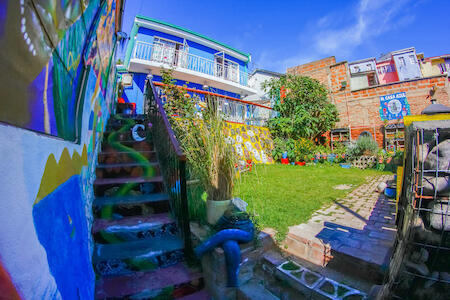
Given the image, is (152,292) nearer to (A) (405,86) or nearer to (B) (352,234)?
(B) (352,234)

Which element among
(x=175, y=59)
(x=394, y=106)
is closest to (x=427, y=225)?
(x=394, y=106)

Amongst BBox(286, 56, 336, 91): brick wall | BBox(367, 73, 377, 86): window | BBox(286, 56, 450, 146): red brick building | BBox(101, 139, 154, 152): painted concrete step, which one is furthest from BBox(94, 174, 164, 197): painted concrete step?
BBox(367, 73, 377, 86): window

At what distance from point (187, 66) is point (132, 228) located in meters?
11.4

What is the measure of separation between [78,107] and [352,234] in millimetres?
3452

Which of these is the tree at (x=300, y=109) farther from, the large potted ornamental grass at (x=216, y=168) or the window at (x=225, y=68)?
the large potted ornamental grass at (x=216, y=168)

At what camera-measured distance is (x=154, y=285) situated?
5.88 feet

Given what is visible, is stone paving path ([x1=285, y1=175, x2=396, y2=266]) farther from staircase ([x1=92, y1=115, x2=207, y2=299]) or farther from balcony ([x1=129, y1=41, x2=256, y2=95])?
balcony ([x1=129, y1=41, x2=256, y2=95])

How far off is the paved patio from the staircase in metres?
1.23

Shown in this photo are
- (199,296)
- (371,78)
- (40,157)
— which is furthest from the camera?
(371,78)

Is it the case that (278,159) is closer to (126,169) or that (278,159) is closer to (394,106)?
(394,106)

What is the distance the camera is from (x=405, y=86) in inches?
363

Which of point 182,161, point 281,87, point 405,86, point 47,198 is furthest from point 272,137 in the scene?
point 47,198

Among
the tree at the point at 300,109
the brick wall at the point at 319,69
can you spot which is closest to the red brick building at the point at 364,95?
the brick wall at the point at 319,69

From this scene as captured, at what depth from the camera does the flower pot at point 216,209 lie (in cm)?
219
